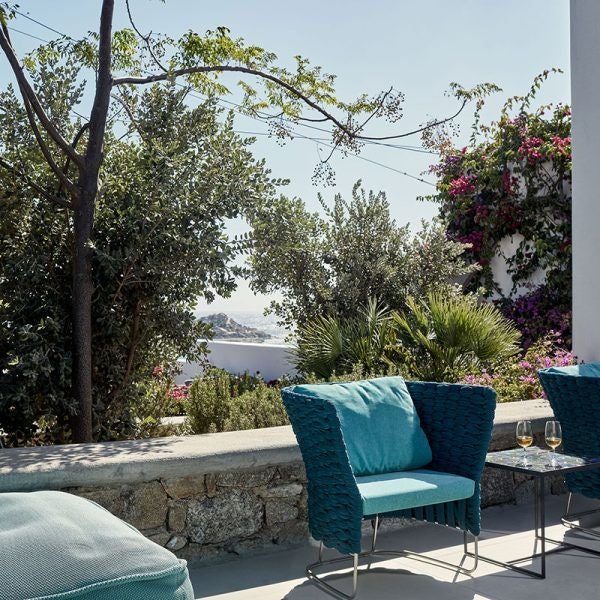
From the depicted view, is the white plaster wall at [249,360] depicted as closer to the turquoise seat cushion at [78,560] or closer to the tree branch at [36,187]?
the tree branch at [36,187]

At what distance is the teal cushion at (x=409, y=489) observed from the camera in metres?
3.25

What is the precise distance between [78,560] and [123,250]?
3131mm

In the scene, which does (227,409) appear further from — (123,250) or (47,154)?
(47,154)

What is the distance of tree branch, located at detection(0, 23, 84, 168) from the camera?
4410 millimetres

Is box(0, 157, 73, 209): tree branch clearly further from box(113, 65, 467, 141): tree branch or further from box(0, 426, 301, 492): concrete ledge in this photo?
box(0, 426, 301, 492): concrete ledge

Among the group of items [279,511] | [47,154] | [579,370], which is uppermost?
[47,154]

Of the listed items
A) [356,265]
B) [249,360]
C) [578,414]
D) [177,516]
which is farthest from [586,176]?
[249,360]

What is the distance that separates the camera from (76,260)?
171 inches

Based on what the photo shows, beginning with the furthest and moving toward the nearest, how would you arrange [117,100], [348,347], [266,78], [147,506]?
[348,347] < [266,78] < [117,100] < [147,506]

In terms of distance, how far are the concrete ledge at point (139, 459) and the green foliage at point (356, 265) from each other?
4403 mm

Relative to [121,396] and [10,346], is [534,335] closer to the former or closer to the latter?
[121,396]

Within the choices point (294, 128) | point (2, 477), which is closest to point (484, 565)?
point (2, 477)

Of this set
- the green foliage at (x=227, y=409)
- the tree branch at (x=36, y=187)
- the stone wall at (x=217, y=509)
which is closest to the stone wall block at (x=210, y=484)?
the stone wall at (x=217, y=509)

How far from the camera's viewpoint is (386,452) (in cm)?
372
